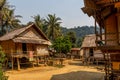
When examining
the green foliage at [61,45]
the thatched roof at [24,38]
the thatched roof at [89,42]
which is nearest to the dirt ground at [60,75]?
the thatched roof at [24,38]

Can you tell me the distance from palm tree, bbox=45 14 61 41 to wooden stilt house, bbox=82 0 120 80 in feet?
138

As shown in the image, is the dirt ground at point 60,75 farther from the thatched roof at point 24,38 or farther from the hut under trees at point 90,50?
the hut under trees at point 90,50

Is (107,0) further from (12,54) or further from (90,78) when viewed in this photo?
(12,54)

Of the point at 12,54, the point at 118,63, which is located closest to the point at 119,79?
the point at 118,63

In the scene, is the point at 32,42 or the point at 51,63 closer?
the point at 32,42

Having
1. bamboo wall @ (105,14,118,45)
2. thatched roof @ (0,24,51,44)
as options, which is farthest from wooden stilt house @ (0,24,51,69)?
bamboo wall @ (105,14,118,45)

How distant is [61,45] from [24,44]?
52.8 feet

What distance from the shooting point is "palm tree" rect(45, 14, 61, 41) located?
59594 mm

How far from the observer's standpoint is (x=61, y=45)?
164ft

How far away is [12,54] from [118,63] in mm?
18304

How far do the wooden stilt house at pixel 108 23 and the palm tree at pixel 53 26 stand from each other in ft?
138

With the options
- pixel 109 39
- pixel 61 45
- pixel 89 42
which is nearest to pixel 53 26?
pixel 61 45

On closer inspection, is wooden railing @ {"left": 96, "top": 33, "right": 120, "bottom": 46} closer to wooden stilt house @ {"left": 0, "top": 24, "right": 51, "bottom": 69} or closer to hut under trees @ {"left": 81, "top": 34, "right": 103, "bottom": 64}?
wooden stilt house @ {"left": 0, "top": 24, "right": 51, "bottom": 69}

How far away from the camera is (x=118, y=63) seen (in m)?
16.8
